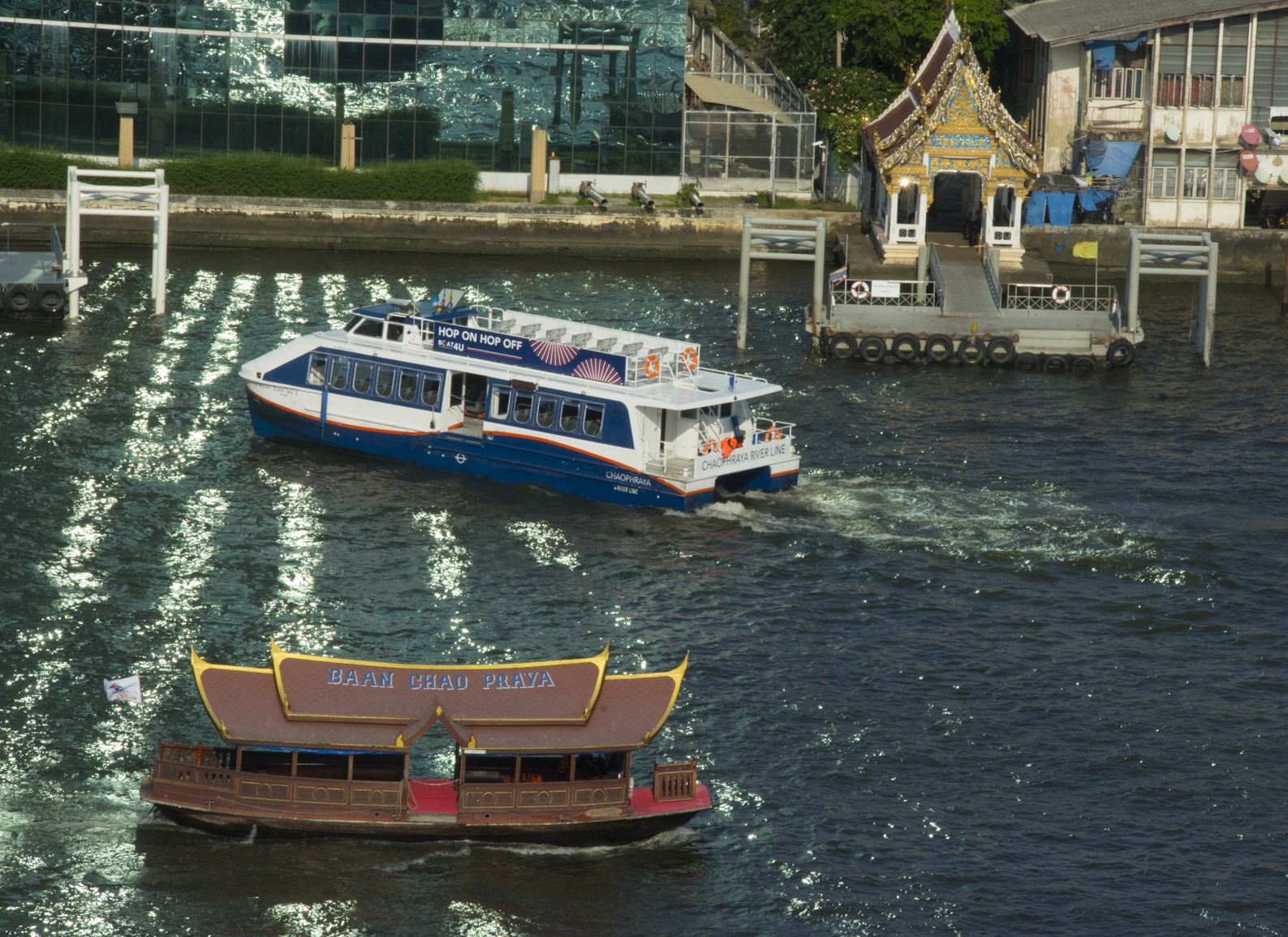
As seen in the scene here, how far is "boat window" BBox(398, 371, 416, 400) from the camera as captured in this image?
151 ft

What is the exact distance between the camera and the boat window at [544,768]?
26641 millimetres

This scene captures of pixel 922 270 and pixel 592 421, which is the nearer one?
pixel 592 421

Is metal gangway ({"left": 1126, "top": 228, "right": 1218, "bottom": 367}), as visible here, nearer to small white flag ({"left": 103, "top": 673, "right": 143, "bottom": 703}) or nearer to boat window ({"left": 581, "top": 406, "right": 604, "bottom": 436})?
boat window ({"left": 581, "top": 406, "right": 604, "bottom": 436})

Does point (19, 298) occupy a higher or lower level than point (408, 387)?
higher

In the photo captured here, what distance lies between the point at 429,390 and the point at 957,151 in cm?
3355

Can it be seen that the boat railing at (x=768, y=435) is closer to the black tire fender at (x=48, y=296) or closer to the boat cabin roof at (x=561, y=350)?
the boat cabin roof at (x=561, y=350)

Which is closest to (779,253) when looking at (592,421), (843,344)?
(843,344)

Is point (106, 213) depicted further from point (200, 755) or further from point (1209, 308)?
point (1209, 308)

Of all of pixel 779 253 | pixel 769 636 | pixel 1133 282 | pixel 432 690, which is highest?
pixel 779 253

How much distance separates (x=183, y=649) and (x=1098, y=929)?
1907 centimetres

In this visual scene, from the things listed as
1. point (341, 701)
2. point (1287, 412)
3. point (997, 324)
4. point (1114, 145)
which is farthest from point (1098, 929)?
point (1114, 145)

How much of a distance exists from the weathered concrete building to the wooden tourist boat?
2445 inches

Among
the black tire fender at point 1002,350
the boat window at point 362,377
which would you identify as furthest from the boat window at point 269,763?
the black tire fender at point 1002,350

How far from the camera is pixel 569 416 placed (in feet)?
144
